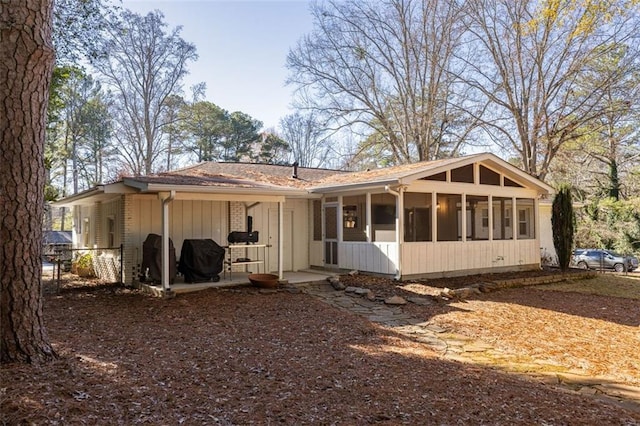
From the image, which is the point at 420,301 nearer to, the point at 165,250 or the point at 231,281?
the point at 231,281

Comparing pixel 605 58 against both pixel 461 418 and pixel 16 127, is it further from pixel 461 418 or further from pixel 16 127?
pixel 16 127

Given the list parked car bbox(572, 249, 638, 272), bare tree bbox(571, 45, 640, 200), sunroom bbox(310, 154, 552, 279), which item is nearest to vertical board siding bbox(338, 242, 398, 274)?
sunroom bbox(310, 154, 552, 279)

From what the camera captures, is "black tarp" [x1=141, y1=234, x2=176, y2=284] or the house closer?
"black tarp" [x1=141, y1=234, x2=176, y2=284]

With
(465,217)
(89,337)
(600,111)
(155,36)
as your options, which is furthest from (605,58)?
(155,36)

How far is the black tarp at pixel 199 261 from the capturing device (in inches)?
364

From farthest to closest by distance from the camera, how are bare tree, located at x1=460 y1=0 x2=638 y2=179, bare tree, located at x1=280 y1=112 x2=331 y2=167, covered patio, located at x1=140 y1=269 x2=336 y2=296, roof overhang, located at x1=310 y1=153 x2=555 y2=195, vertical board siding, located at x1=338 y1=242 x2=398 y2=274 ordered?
1. bare tree, located at x1=280 y1=112 x2=331 y2=167
2. bare tree, located at x1=460 y1=0 x2=638 y2=179
3. vertical board siding, located at x1=338 y1=242 x2=398 y2=274
4. roof overhang, located at x1=310 y1=153 x2=555 y2=195
5. covered patio, located at x1=140 y1=269 x2=336 y2=296

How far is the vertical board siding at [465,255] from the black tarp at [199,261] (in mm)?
4492

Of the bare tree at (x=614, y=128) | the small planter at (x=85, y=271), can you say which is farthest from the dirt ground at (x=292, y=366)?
the bare tree at (x=614, y=128)

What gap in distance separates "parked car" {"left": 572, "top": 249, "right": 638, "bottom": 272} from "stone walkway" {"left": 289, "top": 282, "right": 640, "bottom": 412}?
47.8 feet

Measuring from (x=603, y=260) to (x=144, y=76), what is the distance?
2448 centimetres

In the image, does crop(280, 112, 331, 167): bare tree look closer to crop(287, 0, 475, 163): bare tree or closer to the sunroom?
crop(287, 0, 475, 163): bare tree

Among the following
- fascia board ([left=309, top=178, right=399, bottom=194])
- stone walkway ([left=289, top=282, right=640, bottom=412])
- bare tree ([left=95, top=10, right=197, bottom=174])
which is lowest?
stone walkway ([left=289, top=282, right=640, bottom=412])

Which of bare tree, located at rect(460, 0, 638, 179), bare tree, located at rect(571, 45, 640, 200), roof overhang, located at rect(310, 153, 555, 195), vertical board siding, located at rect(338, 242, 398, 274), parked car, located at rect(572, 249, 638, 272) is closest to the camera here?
roof overhang, located at rect(310, 153, 555, 195)

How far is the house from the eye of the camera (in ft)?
32.2
